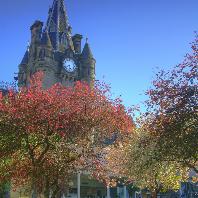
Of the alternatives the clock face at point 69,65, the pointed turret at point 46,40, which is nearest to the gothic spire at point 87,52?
the clock face at point 69,65

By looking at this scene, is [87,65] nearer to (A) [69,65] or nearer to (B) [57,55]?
(A) [69,65]

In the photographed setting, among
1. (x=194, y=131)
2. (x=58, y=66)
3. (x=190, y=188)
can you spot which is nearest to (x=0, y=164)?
(x=194, y=131)

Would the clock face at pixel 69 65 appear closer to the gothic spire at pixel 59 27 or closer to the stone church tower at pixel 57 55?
the stone church tower at pixel 57 55

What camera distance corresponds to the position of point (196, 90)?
2041 centimetres

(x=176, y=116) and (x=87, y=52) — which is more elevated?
(x=87, y=52)

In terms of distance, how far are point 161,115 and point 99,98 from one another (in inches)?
313

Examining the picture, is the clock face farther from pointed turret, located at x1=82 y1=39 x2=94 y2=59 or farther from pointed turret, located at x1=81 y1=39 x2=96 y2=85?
pointed turret, located at x1=82 y1=39 x2=94 y2=59

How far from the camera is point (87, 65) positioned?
385ft

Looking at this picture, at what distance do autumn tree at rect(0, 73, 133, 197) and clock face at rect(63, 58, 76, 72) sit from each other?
284 feet

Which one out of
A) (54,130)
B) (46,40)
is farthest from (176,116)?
(46,40)

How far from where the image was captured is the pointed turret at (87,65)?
116312 millimetres

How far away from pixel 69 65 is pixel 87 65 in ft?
15.7

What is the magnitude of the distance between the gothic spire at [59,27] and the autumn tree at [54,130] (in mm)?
90637

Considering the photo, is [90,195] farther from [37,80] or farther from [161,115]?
[161,115]
